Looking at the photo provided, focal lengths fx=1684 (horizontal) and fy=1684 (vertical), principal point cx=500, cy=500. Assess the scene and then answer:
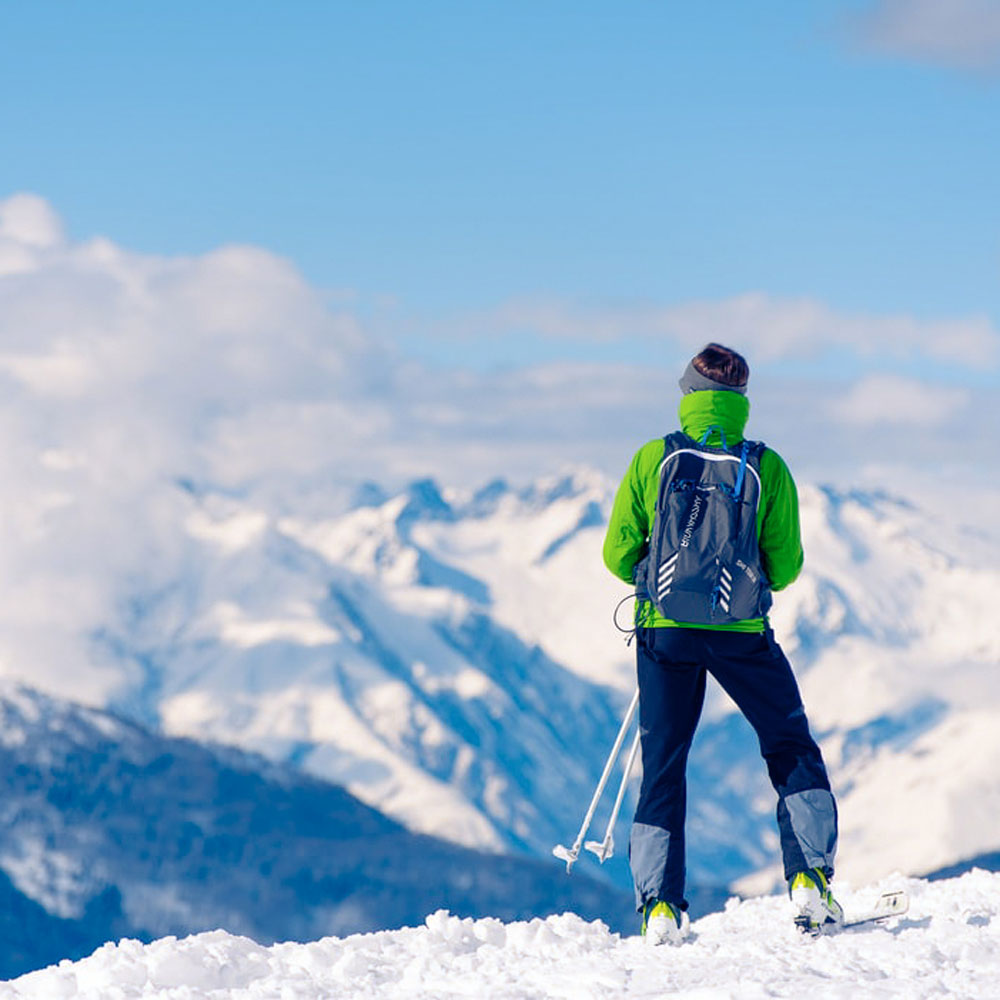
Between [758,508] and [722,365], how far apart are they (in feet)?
4.39

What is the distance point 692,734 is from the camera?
572 inches

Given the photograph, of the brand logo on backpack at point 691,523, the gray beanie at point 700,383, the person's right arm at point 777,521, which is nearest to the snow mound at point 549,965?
the person's right arm at point 777,521

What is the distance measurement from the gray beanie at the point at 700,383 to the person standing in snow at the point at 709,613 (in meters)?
0.01

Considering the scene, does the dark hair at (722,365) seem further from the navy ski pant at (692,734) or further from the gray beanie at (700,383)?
the navy ski pant at (692,734)

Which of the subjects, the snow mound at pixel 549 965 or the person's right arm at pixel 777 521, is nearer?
the snow mound at pixel 549 965

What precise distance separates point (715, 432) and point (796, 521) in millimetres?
1009

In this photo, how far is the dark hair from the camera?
47.1ft

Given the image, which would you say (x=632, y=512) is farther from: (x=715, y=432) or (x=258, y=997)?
(x=258, y=997)

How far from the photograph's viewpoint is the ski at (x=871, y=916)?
46.6 ft

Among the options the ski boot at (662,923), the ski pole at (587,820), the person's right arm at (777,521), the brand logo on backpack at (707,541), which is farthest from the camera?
the ski pole at (587,820)

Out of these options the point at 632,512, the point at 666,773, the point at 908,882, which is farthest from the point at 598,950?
the point at 908,882

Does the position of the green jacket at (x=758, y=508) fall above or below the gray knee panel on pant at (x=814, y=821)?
above

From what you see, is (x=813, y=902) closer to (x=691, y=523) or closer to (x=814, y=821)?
(x=814, y=821)

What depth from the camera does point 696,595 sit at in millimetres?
13719
